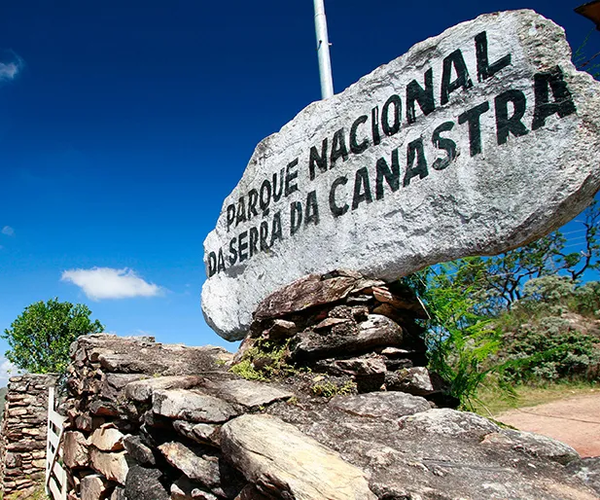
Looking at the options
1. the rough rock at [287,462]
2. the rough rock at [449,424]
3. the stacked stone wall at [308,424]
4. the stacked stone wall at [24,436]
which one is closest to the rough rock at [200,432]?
the stacked stone wall at [308,424]

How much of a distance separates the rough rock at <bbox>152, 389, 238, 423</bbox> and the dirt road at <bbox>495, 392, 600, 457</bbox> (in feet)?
12.3

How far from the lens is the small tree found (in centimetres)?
1367

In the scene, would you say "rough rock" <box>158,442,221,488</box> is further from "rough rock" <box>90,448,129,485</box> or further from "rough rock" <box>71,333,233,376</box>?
"rough rock" <box>71,333,233,376</box>

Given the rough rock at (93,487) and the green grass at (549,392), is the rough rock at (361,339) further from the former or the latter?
the green grass at (549,392)

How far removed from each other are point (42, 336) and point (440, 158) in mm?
14226

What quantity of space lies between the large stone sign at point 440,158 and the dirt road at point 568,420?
314cm

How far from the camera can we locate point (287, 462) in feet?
6.16

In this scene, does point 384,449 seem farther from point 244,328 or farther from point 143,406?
point 244,328

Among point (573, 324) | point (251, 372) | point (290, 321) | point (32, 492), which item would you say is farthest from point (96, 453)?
point (573, 324)

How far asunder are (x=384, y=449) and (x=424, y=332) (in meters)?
1.52

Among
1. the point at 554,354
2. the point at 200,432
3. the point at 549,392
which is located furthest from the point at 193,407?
the point at 554,354

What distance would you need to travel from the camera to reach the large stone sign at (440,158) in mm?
2477

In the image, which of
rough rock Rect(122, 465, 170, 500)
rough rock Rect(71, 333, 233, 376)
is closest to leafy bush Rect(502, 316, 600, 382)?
rough rock Rect(71, 333, 233, 376)

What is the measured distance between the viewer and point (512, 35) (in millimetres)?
2701
